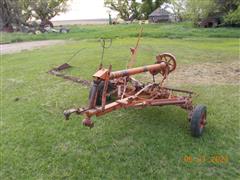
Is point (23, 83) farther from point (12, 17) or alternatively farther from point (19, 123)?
point (12, 17)

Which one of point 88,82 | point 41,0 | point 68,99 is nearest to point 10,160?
point 68,99

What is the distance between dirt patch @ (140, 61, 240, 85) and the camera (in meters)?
6.63

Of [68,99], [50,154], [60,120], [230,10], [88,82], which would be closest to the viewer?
[50,154]

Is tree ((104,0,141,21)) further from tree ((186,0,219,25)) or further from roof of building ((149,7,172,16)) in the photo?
tree ((186,0,219,25))

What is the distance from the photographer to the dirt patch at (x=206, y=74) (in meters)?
6.63

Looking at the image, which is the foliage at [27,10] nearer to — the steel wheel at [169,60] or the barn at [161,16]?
the barn at [161,16]

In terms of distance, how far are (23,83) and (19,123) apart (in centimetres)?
266

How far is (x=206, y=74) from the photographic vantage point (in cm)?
730

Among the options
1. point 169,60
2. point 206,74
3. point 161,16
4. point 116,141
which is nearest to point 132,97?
point 116,141

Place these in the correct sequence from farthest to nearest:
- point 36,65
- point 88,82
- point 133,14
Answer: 1. point 133,14
2. point 36,65
3. point 88,82

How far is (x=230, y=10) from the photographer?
23.5m

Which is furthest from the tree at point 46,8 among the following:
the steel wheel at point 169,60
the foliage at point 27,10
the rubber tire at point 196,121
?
the rubber tire at point 196,121

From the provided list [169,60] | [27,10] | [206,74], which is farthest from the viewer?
[27,10]

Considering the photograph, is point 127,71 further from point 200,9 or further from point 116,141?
point 200,9
